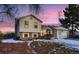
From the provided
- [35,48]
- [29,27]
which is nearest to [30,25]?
[29,27]

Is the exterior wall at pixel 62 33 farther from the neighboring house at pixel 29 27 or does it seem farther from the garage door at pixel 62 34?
the neighboring house at pixel 29 27

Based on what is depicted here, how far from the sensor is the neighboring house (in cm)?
155

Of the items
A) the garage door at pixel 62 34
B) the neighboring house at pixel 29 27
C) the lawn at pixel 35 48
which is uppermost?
the neighboring house at pixel 29 27

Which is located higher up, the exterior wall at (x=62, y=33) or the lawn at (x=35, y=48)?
the exterior wall at (x=62, y=33)

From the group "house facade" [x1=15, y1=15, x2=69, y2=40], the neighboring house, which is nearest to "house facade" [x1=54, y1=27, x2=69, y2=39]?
"house facade" [x1=15, y1=15, x2=69, y2=40]

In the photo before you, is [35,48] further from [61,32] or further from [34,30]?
[61,32]

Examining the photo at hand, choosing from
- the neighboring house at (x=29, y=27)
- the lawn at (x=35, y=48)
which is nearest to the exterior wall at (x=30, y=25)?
the neighboring house at (x=29, y=27)

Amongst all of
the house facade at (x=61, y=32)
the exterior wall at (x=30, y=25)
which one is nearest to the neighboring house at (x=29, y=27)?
the exterior wall at (x=30, y=25)

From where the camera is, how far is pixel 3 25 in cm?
154

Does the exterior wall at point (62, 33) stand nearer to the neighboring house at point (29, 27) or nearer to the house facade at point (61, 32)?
the house facade at point (61, 32)

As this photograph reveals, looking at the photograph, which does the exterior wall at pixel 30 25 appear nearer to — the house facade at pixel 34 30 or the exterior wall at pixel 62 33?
the house facade at pixel 34 30

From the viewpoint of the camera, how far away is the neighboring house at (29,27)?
155 cm

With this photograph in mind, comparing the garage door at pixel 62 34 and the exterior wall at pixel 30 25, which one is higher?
the exterior wall at pixel 30 25
